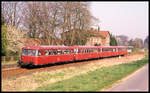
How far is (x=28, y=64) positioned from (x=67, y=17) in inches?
693

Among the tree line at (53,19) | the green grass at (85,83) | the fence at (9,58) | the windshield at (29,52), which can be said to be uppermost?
the tree line at (53,19)

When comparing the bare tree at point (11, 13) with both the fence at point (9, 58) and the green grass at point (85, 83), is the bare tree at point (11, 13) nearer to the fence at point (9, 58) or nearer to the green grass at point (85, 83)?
the fence at point (9, 58)

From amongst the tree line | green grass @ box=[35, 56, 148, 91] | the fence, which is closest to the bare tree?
the tree line

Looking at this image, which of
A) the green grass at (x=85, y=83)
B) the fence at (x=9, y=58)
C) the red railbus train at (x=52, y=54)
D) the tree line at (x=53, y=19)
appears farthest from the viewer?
the tree line at (x=53, y=19)

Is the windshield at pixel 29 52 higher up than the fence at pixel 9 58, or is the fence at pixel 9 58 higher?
the windshield at pixel 29 52

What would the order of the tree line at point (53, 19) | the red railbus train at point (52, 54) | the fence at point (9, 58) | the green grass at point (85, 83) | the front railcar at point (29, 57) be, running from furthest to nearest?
the tree line at point (53, 19), the fence at point (9, 58), the red railbus train at point (52, 54), the front railcar at point (29, 57), the green grass at point (85, 83)

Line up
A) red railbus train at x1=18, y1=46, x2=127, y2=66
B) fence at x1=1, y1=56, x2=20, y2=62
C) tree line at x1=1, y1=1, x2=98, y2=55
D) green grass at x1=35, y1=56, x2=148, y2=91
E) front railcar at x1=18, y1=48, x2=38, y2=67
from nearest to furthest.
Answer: green grass at x1=35, y1=56, x2=148, y2=91
front railcar at x1=18, y1=48, x2=38, y2=67
red railbus train at x1=18, y1=46, x2=127, y2=66
fence at x1=1, y1=56, x2=20, y2=62
tree line at x1=1, y1=1, x2=98, y2=55

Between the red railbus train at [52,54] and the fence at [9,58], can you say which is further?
the fence at [9,58]

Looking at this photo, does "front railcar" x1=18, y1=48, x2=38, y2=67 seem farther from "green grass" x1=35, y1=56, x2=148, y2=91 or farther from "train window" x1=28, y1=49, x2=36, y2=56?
"green grass" x1=35, y1=56, x2=148, y2=91

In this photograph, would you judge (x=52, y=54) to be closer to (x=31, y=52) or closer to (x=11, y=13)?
(x=31, y=52)

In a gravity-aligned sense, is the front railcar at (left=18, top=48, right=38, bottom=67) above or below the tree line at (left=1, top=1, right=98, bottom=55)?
below

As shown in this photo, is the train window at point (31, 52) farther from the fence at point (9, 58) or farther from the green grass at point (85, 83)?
the green grass at point (85, 83)

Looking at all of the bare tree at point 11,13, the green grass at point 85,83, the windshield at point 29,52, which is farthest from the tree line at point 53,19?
the green grass at point 85,83

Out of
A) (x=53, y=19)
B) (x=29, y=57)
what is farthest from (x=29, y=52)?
(x=53, y=19)
